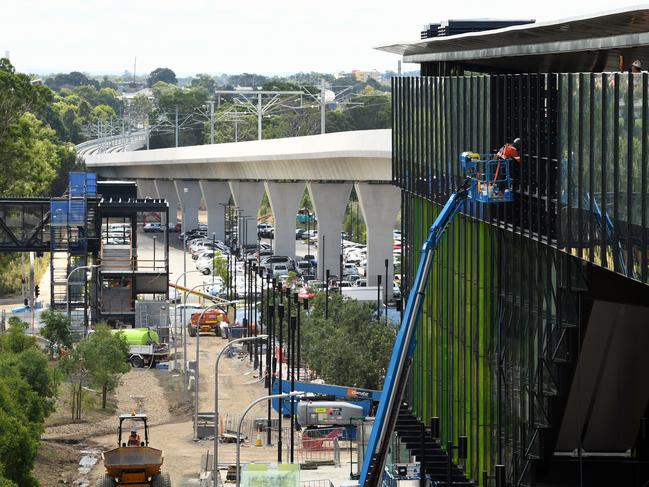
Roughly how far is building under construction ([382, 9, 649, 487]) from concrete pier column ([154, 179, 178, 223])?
127m

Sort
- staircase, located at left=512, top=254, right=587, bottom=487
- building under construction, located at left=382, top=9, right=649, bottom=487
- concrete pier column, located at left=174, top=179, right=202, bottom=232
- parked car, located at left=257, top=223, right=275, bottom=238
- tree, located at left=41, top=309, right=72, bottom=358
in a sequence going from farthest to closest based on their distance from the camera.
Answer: concrete pier column, located at left=174, top=179, right=202, bottom=232
parked car, located at left=257, top=223, right=275, bottom=238
tree, located at left=41, top=309, right=72, bottom=358
staircase, located at left=512, top=254, right=587, bottom=487
building under construction, located at left=382, top=9, right=649, bottom=487

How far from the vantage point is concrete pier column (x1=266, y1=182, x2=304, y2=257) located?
120m

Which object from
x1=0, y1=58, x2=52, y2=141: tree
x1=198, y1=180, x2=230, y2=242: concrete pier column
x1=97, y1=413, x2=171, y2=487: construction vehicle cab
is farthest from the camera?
x1=198, y1=180, x2=230, y2=242: concrete pier column

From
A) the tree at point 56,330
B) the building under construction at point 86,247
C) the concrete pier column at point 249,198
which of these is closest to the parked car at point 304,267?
the concrete pier column at point 249,198

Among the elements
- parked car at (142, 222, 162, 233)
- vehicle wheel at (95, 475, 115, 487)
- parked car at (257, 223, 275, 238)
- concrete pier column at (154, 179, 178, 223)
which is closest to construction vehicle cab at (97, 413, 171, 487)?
vehicle wheel at (95, 475, 115, 487)

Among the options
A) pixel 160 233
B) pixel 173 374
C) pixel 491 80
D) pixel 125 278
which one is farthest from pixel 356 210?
pixel 491 80

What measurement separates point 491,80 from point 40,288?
7804 cm

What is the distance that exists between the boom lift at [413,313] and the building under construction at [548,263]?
0.52m

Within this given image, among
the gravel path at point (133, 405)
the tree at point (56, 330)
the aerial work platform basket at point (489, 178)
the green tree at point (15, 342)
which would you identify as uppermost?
the aerial work platform basket at point (489, 178)

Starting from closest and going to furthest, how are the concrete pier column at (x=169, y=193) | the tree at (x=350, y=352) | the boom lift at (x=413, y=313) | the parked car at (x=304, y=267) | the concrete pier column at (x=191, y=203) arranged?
1. the boom lift at (x=413, y=313)
2. the tree at (x=350, y=352)
3. the parked car at (x=304, y=267)
4. the concrete pier column at (x=191, y=203)
5. the concrete pier column at (x=169, y=193)

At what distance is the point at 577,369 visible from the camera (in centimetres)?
3077

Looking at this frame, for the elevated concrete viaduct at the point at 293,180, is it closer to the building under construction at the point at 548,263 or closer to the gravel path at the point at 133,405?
Result: the gravel path at the point at 133,405

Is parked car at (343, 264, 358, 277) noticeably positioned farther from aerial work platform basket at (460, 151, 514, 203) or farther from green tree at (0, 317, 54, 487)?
aerial work platform basket at (460, 151, 514, 203)

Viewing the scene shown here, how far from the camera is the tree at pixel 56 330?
68500mm
